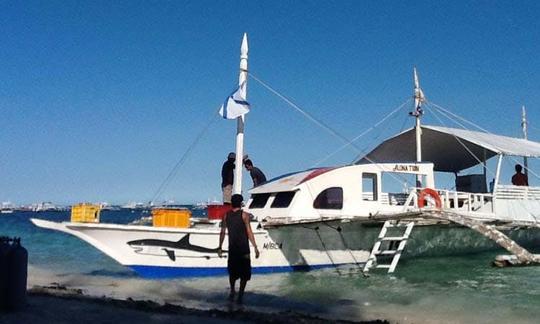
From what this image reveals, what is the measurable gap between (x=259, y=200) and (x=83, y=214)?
17.8ft

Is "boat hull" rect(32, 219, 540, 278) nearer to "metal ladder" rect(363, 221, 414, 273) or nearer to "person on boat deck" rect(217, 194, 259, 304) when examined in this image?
"metal ladder" rect(363, 221, 414, 273)

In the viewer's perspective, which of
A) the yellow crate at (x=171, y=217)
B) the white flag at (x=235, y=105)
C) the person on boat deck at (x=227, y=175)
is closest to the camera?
the yellow crate at (x=171, y=217)

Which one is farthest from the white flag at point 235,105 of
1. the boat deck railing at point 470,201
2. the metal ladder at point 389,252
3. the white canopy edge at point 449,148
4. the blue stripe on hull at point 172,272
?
the boat deck railing at point 470,201

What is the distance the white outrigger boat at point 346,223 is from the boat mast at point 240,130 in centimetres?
3

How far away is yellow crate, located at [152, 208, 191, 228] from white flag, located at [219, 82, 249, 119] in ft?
9.97

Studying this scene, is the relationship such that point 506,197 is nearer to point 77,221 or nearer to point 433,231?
point 433,231

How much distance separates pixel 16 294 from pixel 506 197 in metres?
15.8

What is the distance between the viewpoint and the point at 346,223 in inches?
615

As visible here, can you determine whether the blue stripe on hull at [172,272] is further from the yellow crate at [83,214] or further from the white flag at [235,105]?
the white flag at [235,105]

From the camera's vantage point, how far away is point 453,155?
21.6 metres

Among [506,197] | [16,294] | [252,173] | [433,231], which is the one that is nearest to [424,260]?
[433,231]

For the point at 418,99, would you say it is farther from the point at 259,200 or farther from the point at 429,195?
the point at 259,200

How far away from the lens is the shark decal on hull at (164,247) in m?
13.4

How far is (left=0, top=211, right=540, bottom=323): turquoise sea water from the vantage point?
10.1 m
